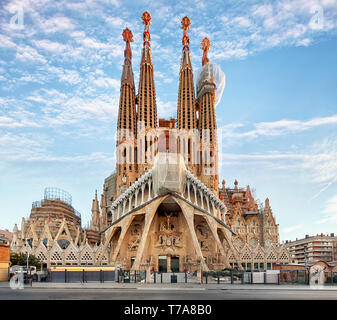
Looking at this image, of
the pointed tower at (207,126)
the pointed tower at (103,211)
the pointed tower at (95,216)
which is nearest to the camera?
the pointed tower at (207,126)

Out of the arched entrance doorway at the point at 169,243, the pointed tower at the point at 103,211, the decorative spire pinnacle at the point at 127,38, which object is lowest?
the arched entrance doorway at the point at 169,243

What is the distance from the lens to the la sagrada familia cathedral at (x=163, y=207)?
178 feet

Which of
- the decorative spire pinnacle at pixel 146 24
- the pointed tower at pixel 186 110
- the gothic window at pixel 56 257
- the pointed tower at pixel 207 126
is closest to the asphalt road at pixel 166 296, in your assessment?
the gothic window at pixel 56 257

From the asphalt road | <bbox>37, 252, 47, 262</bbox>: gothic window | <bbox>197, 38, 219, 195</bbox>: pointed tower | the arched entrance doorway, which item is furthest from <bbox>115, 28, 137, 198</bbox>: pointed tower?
the asphalt road

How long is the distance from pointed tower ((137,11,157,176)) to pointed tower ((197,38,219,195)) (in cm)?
1064

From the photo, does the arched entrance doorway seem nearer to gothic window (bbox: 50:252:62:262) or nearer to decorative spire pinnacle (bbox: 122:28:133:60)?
gothic window (bbox: 50:252:62:262)

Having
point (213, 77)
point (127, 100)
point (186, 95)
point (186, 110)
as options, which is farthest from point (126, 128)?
point (213, 77)

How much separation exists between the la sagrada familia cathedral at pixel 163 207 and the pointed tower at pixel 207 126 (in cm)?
22

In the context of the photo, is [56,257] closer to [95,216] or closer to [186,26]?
[95,216]

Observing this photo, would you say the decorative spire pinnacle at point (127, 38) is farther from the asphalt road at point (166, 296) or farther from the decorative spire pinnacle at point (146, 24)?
the asphalt road at point (166, 296)

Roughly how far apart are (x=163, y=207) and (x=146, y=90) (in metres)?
38.8

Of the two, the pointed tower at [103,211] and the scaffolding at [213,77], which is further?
the pointed tower at [103,211]
